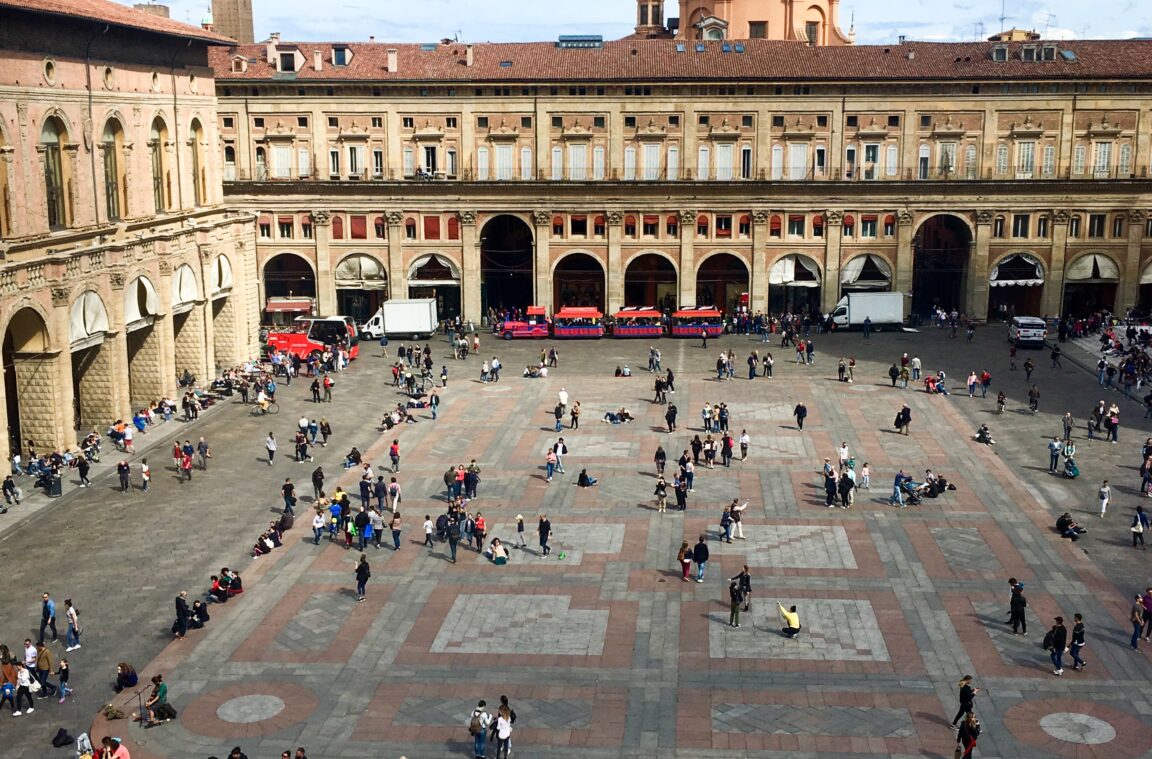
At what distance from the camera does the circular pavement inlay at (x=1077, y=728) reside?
32.1 meters

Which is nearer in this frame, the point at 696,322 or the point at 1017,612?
the point at 1017,612

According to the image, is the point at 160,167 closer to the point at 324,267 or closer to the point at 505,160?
the point at 324,267

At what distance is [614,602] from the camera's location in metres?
41.1

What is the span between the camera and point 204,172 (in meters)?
74.8

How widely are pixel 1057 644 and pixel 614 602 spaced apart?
1298 centimetres

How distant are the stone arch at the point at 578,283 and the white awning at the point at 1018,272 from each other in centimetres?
2729

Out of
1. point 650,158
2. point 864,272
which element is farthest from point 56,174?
point 864,272

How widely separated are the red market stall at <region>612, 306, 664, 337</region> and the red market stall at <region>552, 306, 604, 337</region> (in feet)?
4.60

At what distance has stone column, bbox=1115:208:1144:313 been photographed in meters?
90.4

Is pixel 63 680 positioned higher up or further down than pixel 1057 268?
further down

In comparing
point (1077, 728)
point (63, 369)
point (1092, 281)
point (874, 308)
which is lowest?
point (1077, 728)

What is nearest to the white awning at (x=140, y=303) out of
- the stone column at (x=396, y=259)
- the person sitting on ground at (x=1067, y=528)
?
the stone column at (x=396, y=259)

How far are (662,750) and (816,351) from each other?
53.8m

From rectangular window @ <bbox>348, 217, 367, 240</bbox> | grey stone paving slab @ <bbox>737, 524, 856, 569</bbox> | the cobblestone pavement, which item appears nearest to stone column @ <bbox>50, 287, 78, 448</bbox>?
the cobblestone pavement
